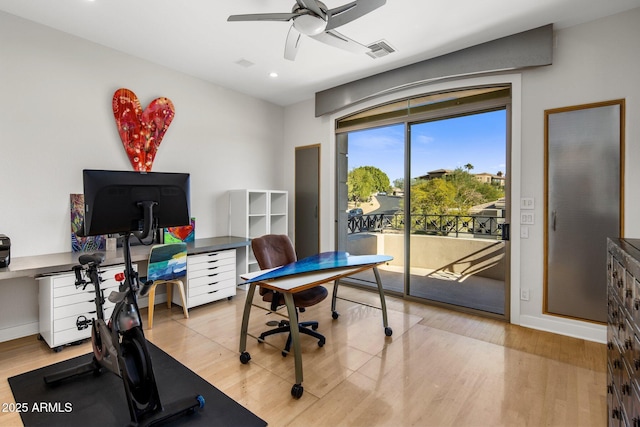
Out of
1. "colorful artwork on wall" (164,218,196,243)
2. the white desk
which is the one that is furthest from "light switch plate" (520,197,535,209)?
"colorful artwork on wall" (164,218,196,243)

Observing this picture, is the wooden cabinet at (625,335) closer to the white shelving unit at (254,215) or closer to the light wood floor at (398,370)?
the light wood floor at (398,370)

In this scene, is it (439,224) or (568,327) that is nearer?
(568,327)

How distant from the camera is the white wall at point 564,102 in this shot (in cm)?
278

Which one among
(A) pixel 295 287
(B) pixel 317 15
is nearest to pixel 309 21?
(B) pixel 317 15

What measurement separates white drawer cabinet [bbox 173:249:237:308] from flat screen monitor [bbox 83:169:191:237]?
1772 mm

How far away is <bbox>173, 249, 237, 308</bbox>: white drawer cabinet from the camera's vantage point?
372cm

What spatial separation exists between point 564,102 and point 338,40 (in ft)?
7.67

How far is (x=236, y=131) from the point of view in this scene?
16.2 ft

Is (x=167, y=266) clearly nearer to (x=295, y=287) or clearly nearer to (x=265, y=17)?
(x=295, y=287)

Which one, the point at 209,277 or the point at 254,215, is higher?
the point at 254,215

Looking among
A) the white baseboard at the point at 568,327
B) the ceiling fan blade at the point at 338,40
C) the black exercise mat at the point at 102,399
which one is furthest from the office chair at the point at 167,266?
the white baseboard at the point at 568,327

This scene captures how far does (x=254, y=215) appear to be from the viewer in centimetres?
472

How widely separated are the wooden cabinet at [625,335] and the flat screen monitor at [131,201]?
238cm

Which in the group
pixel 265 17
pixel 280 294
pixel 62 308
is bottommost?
pixel 62 308
